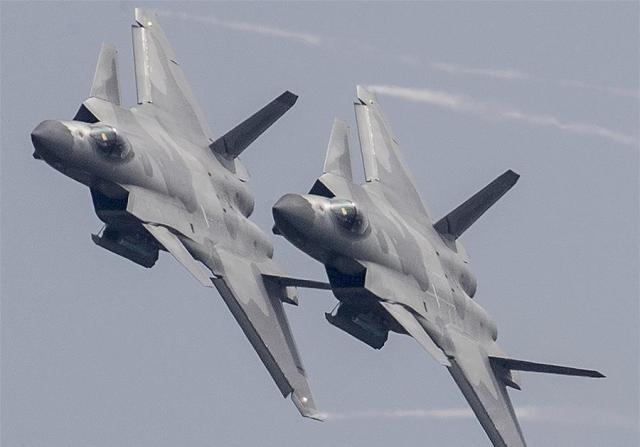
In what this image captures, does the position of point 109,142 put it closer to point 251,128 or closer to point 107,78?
point 107,78

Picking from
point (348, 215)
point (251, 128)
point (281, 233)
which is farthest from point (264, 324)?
point (251, 128)

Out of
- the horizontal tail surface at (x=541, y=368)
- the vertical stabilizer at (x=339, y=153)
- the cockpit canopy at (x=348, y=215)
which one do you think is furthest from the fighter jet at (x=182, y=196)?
the horizontal tail surface at (x=541, y=368)

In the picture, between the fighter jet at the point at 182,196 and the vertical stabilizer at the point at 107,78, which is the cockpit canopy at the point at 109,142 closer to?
the fighter jet at the point at 182,196

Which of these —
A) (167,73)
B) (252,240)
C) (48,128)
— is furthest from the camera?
(167,73)

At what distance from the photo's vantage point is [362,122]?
6994 cm

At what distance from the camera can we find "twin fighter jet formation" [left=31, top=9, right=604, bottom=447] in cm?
6066

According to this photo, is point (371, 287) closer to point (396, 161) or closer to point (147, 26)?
point (396, 161)

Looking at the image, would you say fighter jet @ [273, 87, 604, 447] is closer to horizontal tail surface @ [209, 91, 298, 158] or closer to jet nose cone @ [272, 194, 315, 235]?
jet nose cone @ [272, 194, 315, 235]

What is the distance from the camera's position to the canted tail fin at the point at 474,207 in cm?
6662

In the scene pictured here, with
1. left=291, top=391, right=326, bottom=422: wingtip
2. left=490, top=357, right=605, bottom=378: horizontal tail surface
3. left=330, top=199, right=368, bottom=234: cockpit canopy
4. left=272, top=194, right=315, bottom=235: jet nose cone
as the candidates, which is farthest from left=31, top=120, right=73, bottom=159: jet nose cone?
left=490, top=357, right=605, bottom=378: horizontal tail surface

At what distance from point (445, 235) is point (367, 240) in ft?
20.6

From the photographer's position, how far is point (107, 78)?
64938 mm

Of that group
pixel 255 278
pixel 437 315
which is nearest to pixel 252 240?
pixel 255 278

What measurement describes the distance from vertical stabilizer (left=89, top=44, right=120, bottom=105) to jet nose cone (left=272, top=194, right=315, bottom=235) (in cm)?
750
